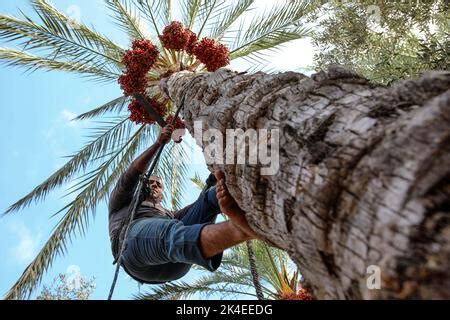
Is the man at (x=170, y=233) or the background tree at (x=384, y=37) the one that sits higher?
the background tree at (x=384, y=37)

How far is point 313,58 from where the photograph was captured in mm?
6379

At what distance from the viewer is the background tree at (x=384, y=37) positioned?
4890mm

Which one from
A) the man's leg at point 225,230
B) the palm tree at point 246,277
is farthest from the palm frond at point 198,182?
the man's leg at point 225,230

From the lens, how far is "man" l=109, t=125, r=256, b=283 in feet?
8.23

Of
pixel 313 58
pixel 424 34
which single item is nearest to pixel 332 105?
pixel 424 34

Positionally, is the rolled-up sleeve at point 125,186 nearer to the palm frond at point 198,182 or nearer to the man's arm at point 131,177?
the man's arm at point 131,177

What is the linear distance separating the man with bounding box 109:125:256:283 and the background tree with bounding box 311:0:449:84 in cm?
295

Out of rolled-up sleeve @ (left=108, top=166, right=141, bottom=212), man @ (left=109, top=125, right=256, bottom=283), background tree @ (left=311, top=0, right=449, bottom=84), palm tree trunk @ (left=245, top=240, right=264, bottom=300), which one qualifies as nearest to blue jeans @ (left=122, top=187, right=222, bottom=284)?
man @ (left=109, top=125, right=256, bottom=283)

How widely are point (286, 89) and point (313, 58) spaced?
4.70 metres

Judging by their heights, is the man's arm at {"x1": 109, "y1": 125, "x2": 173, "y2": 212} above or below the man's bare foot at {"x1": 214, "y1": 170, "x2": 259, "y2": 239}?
above

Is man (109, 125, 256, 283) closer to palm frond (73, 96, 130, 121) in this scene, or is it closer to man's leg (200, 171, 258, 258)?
man's leg (200, 171, 258, 258)

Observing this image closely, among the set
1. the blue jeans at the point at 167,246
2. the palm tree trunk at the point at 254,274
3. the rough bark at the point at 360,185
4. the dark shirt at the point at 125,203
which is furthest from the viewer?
the dark shirt at the point at 125,203

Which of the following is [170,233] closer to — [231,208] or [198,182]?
[231,208]

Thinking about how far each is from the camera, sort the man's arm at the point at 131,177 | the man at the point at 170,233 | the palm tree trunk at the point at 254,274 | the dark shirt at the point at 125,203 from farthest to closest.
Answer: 1. the man's arm at the point at 131,177
2. the dark shirt at the point at 125,203
3. the palm tree trunk at the point at 254,274
4. the man at the point at 170,233
